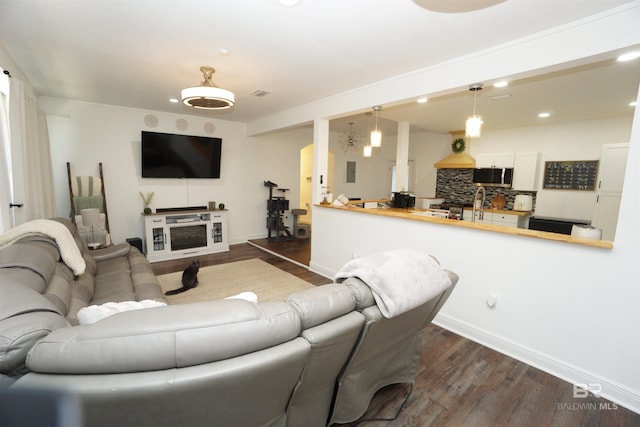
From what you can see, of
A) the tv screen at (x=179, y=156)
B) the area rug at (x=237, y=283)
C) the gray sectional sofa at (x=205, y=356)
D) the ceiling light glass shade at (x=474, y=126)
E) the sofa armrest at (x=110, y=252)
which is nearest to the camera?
the gray sectional sofa at (x=205, y=356)

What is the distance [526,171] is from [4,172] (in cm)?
740

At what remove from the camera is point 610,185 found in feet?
13.8

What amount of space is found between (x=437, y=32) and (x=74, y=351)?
279 centimetres

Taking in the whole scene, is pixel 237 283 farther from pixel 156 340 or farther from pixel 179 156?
pixel 156 340

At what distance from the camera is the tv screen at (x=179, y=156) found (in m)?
4.91

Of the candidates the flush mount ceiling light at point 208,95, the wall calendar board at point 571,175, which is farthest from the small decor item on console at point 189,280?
the wall calendar board at point 571,175

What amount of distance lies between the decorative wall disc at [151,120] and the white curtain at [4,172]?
7.81 feet

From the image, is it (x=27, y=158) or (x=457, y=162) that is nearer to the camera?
(x=27, y=158)

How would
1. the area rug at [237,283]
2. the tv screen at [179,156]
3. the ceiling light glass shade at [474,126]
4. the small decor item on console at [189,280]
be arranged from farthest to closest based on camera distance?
1. the tv screen at [179,156]
2. the small decor item on console at [189,280]
3. the area rug at [237,283]
4. the ceiling light glass shade at [474,126]

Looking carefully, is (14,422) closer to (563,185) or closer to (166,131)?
(166,131)

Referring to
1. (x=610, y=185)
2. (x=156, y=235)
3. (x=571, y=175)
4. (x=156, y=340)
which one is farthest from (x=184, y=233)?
(x=571, y=175)

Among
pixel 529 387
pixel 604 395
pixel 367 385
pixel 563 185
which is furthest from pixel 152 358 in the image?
pixel 563 185

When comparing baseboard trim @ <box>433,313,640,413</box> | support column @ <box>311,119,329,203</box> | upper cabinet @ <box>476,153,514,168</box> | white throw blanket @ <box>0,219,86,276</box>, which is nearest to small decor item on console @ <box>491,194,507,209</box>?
upper cabinet @ <box>476,153,514,168</box>

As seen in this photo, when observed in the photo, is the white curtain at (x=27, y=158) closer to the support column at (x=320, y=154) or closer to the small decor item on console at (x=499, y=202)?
the support column at (x=320, y=154)
